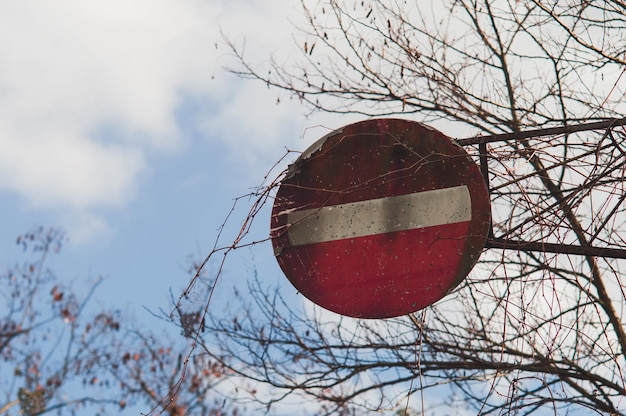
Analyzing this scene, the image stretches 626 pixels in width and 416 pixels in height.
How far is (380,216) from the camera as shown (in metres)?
3.91

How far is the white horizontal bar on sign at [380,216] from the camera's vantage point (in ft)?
12.6

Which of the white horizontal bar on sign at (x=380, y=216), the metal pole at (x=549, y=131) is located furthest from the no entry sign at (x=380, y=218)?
the metal pole at (x=549, y=131)

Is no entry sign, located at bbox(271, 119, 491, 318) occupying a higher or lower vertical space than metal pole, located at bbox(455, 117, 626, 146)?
lower

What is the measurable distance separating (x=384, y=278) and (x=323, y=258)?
1.04ft

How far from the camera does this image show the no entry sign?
3.82 m

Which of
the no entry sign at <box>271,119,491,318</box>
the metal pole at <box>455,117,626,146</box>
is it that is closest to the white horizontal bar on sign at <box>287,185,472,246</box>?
the no entry sign at <box>271,119,491,318</box>

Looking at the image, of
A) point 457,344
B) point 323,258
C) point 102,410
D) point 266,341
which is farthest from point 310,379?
point 102,410

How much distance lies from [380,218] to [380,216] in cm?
1

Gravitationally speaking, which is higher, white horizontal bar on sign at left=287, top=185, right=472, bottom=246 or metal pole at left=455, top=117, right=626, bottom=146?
metal pole at left=455, top=117, right=626, bottom=146

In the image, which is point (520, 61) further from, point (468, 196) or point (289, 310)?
point (468, 196)

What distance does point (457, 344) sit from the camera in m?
7.96

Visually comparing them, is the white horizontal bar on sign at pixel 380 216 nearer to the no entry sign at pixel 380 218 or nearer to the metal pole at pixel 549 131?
the no entry sign at pixel 380 218

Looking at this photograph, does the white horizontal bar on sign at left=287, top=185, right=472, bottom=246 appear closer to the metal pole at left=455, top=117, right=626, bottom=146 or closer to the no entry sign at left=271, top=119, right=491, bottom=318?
the no entry sign at left=271, top=119, right=491, bottom=318

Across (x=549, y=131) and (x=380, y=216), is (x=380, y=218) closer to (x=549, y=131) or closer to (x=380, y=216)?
(x=380, y=216)
